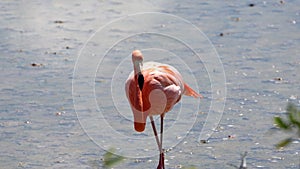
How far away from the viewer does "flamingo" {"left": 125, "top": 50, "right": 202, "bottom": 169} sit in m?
3.63

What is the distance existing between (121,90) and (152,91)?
1357mm

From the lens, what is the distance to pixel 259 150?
4.04m

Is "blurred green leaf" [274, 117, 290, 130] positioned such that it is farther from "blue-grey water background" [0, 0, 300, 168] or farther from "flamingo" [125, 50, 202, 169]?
"flamingo" [125, 50, 202, 169]

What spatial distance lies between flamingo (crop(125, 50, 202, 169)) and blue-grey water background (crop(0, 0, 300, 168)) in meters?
0.23

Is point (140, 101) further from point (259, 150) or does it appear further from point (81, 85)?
point (81, 85)

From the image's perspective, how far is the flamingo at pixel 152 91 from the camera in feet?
11.9

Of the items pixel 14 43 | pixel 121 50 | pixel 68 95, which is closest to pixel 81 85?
pixel 68 95

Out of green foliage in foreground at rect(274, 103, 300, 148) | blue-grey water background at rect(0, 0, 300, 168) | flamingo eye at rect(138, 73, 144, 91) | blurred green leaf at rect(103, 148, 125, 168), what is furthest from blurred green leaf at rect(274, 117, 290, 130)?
flamingo eye at rect(138, 73, 144, 91)

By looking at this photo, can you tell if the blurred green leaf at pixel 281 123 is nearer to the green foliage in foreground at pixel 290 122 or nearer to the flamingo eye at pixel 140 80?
the green foliage in foreground at pixel 290 122

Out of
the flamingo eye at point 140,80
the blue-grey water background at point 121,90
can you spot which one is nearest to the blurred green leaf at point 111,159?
the blue-grey water background at point 121,90

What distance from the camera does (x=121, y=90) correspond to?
5.12 m

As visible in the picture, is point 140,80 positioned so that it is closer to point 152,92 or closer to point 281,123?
point 152,92

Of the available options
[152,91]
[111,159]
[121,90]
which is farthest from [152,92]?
[111,159]

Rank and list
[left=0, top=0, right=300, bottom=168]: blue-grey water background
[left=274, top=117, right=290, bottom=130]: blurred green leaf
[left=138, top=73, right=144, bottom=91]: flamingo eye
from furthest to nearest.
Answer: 1. [left=0, top=0, right=300, bottom=168]: blue-grey water background
2. [left=138, top=73, right=144, bottom=91]: flamingo eye
3. [left=274, top=117, right=290, bottom=130]: blurred green leaf
